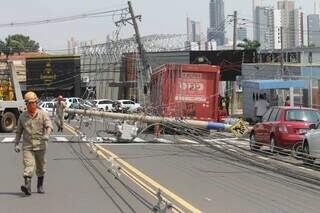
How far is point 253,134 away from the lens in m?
23.5

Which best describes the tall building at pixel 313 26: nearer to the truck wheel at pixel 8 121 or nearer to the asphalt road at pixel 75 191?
the truck wheel at pixel 8 121

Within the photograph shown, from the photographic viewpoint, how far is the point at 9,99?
1332 inches

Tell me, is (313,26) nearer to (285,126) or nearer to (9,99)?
(9,99)

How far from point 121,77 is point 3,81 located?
176ft

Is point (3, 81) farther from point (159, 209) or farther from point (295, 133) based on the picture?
point (159, 209)

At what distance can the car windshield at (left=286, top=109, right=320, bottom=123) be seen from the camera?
68.7 feet

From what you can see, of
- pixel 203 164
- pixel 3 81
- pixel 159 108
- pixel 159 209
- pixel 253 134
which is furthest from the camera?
pixel 3 81

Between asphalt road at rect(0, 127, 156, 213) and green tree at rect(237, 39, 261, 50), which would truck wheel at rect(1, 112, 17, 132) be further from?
green tree at rect(237, 39, 261, 50)

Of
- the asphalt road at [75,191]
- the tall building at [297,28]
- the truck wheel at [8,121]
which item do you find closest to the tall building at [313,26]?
the tall building at [297,28]

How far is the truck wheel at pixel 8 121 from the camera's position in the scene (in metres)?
33.0

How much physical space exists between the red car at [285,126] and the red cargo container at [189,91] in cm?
928

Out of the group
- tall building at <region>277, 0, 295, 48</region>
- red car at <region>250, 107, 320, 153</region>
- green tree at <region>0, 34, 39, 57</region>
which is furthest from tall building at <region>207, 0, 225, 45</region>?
red car at <region>250, 107, 320, 153</region>

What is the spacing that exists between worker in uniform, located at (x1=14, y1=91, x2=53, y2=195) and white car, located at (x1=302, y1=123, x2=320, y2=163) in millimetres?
7831

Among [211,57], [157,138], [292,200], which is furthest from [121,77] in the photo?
[292,200]
